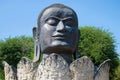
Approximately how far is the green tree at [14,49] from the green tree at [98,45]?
5204 mm

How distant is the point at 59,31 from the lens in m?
10.1

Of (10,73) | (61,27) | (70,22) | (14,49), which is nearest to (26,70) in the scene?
(10,73)

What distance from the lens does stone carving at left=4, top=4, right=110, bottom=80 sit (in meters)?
9.22

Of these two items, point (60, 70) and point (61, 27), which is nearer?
point (60, 70)

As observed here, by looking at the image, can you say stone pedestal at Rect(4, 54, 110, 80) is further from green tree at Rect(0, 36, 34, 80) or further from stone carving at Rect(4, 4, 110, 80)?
green tree at Rect(0, 36, 34, 80)

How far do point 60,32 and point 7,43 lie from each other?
3007cm

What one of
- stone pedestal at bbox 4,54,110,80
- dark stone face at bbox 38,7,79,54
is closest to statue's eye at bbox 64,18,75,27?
dark stone face at bbox 38,7,79,54

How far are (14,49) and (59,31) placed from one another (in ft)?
97.7

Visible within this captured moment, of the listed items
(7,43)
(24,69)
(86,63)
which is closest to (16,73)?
(24,69)

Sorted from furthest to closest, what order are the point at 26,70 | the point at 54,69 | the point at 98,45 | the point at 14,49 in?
the point at 14,49
the point at 98,45
the point at 26,70
the point at 54,69

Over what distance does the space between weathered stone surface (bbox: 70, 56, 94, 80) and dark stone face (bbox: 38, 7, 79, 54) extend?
3.21ft

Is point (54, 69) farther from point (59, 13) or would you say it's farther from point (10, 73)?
point (59, 13)

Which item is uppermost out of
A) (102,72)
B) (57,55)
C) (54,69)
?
(57,55)

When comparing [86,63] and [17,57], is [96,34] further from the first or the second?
[86,63]
